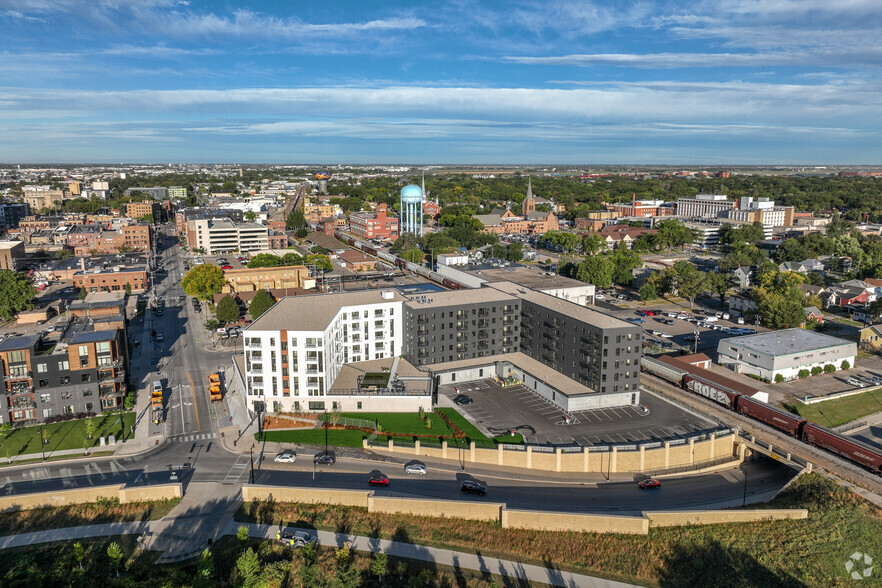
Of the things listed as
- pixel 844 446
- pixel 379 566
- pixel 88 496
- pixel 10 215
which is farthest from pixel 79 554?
pixel 10 215

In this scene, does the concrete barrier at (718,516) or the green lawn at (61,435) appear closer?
the concrete barrier at (718,516)

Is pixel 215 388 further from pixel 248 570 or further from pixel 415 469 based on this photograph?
pixel 248 570

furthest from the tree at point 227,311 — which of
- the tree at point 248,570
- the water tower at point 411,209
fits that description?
the water tower at point 411,209

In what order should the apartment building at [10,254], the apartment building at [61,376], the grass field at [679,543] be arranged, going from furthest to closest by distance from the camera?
1. the apartment building at [10,254]
2. the apartment building at [61,376]
3. the grass field at [679,543]

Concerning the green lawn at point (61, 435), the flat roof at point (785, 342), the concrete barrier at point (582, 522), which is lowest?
the concrete barrier at point (582, 522)

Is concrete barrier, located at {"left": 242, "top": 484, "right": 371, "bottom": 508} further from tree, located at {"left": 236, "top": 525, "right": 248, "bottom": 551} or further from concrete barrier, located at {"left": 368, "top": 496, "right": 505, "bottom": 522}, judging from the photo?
tree, located at {"left": 236, "top": 525, "right": 248, "bottom": 551}

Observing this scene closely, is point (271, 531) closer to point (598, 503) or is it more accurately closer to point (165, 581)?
point (165, 581)

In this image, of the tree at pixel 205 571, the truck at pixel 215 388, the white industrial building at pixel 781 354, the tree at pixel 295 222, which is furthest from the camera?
the tree at pixel 295 222

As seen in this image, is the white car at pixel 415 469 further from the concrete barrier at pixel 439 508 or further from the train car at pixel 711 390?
the train car at pixel 711 390
